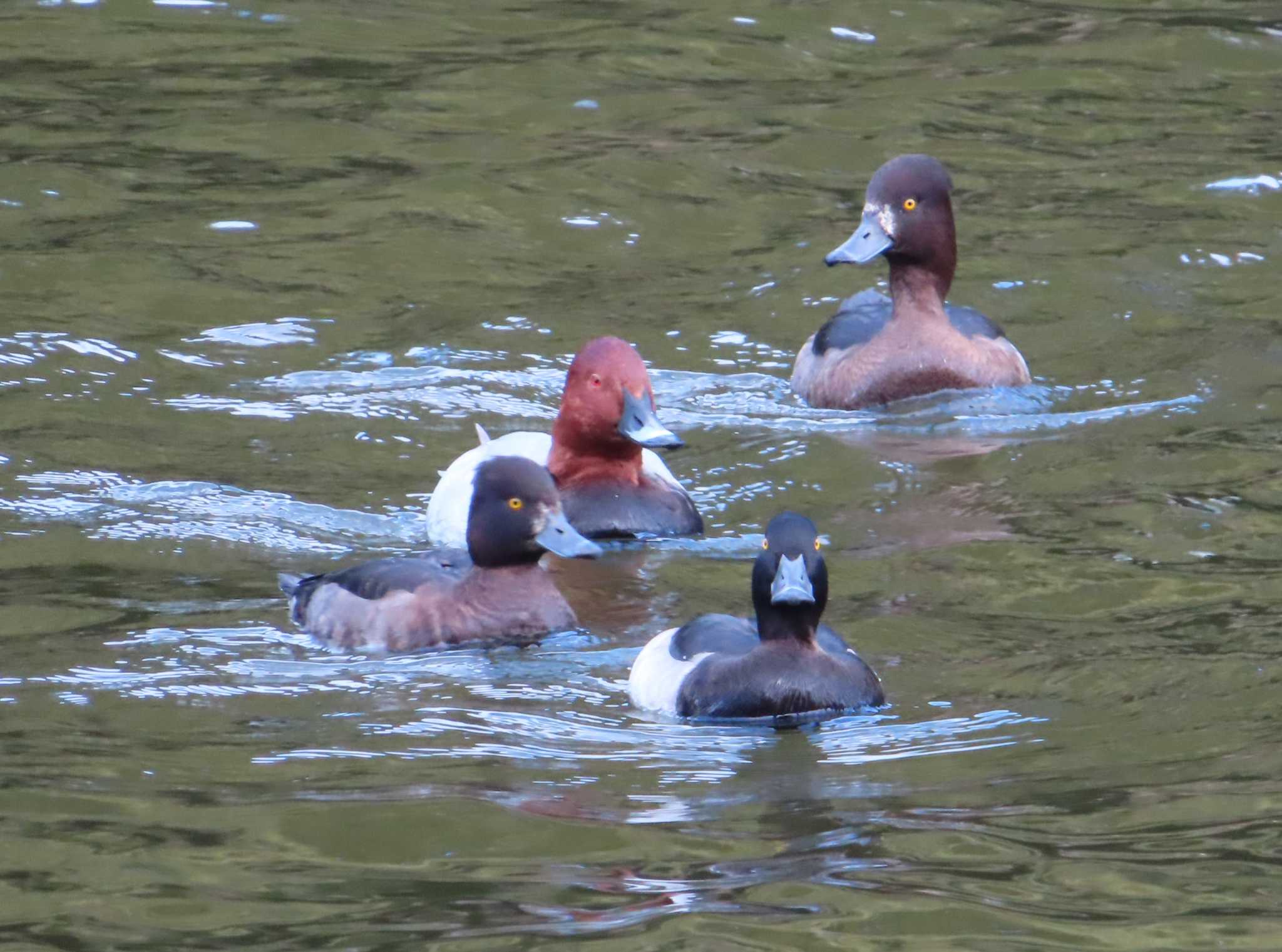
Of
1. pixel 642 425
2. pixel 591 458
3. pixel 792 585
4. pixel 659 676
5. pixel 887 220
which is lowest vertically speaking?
pixel 659 676

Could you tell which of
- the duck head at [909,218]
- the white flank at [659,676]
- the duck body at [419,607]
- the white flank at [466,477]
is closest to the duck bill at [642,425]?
the white flank at [466,477]

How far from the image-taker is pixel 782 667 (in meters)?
7.01

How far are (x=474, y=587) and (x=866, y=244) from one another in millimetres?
4009

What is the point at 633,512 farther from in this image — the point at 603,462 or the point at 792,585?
the point at 792,585

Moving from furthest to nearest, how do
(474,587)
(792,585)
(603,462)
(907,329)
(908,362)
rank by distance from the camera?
1. (907,329)
2. (908,362)
3. (603,462)
4. (474,587)
5. (792,585)

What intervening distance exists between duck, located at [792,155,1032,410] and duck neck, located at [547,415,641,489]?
1751 mm

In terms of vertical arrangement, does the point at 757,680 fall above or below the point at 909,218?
below

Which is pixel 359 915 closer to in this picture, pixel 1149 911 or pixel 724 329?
pixel 1149 911

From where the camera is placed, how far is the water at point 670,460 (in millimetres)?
5574

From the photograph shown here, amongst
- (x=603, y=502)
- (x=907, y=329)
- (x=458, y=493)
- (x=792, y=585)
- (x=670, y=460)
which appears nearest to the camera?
(x=792, y=585)

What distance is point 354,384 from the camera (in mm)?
11336

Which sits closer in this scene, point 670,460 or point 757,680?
point 757,680

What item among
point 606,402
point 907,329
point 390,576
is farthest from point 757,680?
point 907,329

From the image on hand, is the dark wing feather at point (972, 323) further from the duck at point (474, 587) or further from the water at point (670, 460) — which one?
the duck at point (474, 587)
